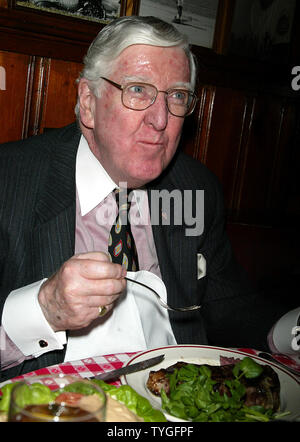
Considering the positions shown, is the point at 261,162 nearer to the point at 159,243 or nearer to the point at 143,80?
the point at 159,243

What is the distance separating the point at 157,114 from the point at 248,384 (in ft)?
3.68

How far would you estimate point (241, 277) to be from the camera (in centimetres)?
234

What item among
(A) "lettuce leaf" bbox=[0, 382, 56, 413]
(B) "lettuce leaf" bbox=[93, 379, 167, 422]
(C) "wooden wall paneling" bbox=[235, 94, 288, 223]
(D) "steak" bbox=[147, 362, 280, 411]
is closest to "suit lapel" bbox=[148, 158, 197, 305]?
(D) "steak" bbox=[147, 362, 280, 411]

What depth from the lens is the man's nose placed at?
1797mm

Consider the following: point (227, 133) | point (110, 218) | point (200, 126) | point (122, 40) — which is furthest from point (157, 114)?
point (227, 133)

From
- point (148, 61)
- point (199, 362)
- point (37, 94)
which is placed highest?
point (148, 61)

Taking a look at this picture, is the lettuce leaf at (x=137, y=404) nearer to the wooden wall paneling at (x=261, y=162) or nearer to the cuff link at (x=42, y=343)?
the cuff link at (x=42, y=343)

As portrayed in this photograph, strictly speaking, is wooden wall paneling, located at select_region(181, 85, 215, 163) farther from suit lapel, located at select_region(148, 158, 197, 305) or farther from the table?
the table

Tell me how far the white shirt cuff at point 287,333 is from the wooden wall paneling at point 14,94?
2031 mm

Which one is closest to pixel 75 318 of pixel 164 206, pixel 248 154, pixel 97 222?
pixel 97 222

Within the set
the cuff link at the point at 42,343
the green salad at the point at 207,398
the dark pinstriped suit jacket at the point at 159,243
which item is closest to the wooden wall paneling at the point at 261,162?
the dark pinstriped suit jacket at the point at 159,243

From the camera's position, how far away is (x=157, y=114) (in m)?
1.81
